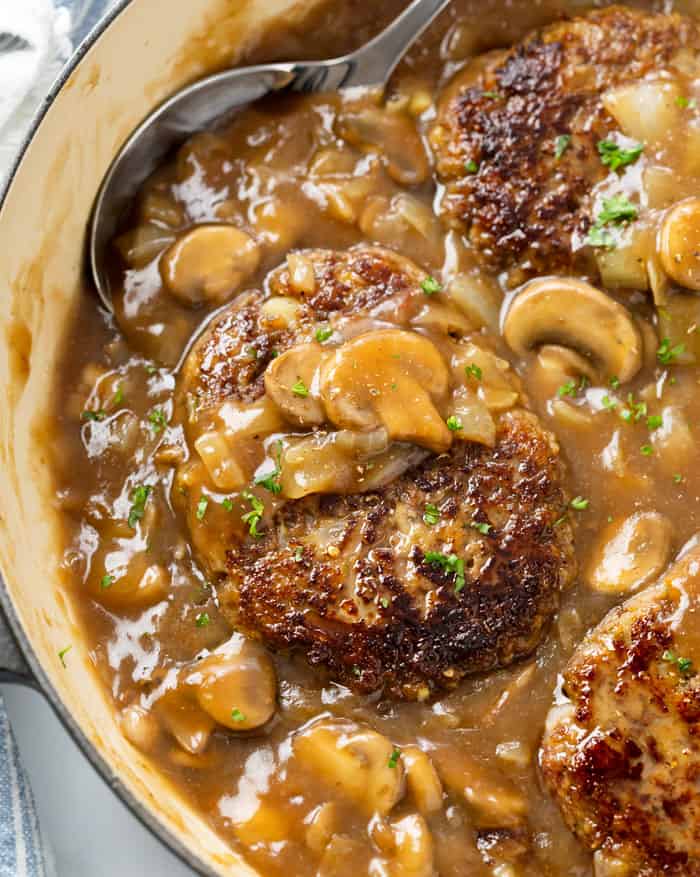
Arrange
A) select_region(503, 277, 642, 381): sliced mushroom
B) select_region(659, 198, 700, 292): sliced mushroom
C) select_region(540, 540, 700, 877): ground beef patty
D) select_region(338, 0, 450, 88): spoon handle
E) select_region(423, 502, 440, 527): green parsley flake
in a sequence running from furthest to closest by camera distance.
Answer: select_region(338, 0, 450, 88): spoon handle < select_region(503, 277, 642, 381): sliced mushroom < select_region(659, 198, 700, 292): sliced mushroom < select_region(423, 502, 440, 527): green parsley flake < select_region(540, 540, 700, 877): ground beef patty

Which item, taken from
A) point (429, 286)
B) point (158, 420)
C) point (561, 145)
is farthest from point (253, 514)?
point (561, 145)

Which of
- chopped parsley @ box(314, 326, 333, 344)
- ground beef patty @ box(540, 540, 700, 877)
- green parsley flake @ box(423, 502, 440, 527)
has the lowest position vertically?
ground beef patty @ box(540, 540, 700, 877)

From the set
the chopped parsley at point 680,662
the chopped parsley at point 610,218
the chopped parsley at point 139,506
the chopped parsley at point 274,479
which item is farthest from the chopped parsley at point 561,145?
the chopped parsley at point 139,506

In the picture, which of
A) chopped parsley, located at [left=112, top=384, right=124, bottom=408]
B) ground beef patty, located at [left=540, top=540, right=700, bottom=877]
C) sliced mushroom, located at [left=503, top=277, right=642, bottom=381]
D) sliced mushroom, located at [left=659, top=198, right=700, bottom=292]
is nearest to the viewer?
ground beef patty, located at [left=540, top=540, right=700, bottom=877]

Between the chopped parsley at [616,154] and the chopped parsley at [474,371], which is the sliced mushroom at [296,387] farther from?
the chopped parsley at [616,154]

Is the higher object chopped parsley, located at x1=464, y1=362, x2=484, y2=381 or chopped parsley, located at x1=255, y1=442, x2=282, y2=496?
chopped parsley, located at x1=255, y1=442, x2=282, y2=496

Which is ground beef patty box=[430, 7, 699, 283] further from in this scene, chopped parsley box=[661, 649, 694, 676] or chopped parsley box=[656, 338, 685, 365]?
chopped parsley box=[661, 649, 694, 676]

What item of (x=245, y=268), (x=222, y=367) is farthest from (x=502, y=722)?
(x=245, y=268)

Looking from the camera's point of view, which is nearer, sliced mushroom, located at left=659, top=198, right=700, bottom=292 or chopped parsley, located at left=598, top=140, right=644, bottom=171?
sliced mushroom, located at left=659, top=198, right=700, bottom=292

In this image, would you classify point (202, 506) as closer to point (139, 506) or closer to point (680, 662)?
point (139, 506)

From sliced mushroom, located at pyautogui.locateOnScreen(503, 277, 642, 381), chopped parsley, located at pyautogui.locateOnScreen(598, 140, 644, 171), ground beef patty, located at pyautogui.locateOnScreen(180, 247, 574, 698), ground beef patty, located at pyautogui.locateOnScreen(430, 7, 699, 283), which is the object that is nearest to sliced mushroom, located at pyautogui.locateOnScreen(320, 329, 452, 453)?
Answer: ground beef patty, located at pyautogui.locateOnScreen(180, 247, 574, 698)
